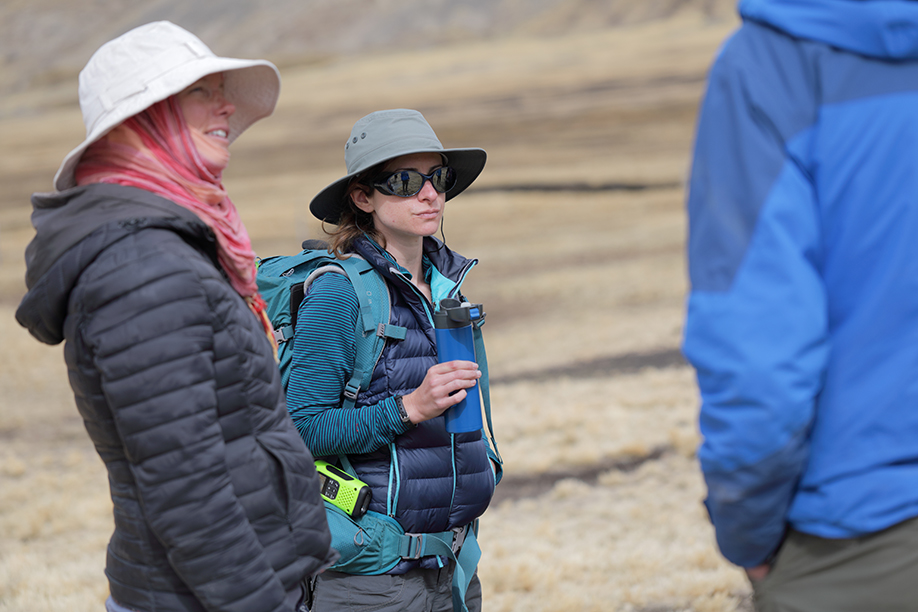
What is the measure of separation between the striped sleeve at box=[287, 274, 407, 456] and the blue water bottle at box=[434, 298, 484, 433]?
159 millimetres

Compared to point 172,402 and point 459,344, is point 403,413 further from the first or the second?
point 172,402

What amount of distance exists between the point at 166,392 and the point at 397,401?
0.83m

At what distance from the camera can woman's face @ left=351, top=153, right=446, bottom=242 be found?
257 cm

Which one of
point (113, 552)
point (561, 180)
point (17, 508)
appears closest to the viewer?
point (113, 552)

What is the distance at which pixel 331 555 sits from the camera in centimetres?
198

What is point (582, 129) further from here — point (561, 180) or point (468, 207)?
point (468, 207)

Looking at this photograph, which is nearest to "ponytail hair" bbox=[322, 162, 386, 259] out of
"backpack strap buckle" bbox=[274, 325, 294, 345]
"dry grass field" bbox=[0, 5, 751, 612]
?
"backpack strap buckle" bbox=[274, 325, 294, 345]

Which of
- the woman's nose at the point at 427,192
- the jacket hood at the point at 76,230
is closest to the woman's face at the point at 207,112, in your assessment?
the jacket hood at the point at 76,230

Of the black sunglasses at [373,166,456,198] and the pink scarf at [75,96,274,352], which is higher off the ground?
the pink scarf at [75,96,274,352]

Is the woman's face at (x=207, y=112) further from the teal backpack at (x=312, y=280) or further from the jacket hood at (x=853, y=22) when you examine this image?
the jacket hood at (x=853, y=22)

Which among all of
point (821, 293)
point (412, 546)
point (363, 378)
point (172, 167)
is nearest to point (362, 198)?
point (363, 378)

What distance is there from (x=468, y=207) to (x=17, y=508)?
21.5 m

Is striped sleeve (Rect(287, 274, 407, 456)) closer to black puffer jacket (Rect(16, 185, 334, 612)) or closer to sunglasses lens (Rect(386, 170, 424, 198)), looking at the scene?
sunglasses lens (Rect(386, 170, 424, 198))

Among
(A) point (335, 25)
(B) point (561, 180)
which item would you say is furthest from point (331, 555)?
(A) point (335, 25)
